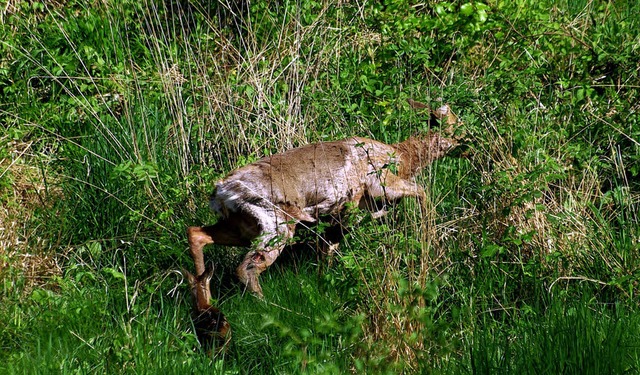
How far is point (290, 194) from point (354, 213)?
0.54 m

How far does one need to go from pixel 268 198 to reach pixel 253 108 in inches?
63.7

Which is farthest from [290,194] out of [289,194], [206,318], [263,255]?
[206,318]

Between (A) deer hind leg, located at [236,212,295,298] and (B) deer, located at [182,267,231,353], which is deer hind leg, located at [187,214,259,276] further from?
(B) deer, located at [182,267,231,353]

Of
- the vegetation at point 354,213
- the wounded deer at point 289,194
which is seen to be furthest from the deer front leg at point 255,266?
the vegetation at point 354,213

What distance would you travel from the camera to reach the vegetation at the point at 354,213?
5.59m

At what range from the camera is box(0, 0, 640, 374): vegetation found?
559 centimetres

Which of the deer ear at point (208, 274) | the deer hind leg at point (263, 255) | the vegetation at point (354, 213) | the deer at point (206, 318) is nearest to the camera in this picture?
the vegetation at point (354, 213)

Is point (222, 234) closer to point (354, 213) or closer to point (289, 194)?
point (289, 194)

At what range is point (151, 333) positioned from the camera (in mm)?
6082

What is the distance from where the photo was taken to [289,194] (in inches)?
265

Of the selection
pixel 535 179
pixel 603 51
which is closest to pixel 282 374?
pixel 535 179

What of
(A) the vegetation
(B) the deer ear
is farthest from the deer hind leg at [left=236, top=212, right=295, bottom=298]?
(B) the deer ear

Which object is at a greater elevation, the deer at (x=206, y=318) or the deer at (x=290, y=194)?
the deer at (x=290, y=194)

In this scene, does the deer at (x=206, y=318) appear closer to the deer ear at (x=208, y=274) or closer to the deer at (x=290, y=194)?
the deer ear at (x=208, y=274)
